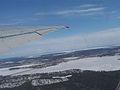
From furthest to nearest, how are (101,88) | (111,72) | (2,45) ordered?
(111,72) < (101,88) < (2,45)

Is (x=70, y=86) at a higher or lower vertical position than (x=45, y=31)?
lower

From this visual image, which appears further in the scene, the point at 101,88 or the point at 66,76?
the point at 66,76

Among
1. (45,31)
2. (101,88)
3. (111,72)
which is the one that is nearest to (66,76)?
(111,72)

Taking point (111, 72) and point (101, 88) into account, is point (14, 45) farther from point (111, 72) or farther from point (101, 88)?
point (111, 72)

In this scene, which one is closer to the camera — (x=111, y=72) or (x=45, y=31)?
(x=45, y=31)

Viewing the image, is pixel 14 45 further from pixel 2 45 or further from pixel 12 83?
pixel 12 83

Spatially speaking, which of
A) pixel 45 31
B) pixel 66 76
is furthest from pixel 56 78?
pixel 45 31

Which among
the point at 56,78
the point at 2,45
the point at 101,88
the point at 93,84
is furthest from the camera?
the point at 56,78

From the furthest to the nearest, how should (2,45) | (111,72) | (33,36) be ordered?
(111,72)
(33,36)
(2,45)

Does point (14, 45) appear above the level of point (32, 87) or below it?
above
